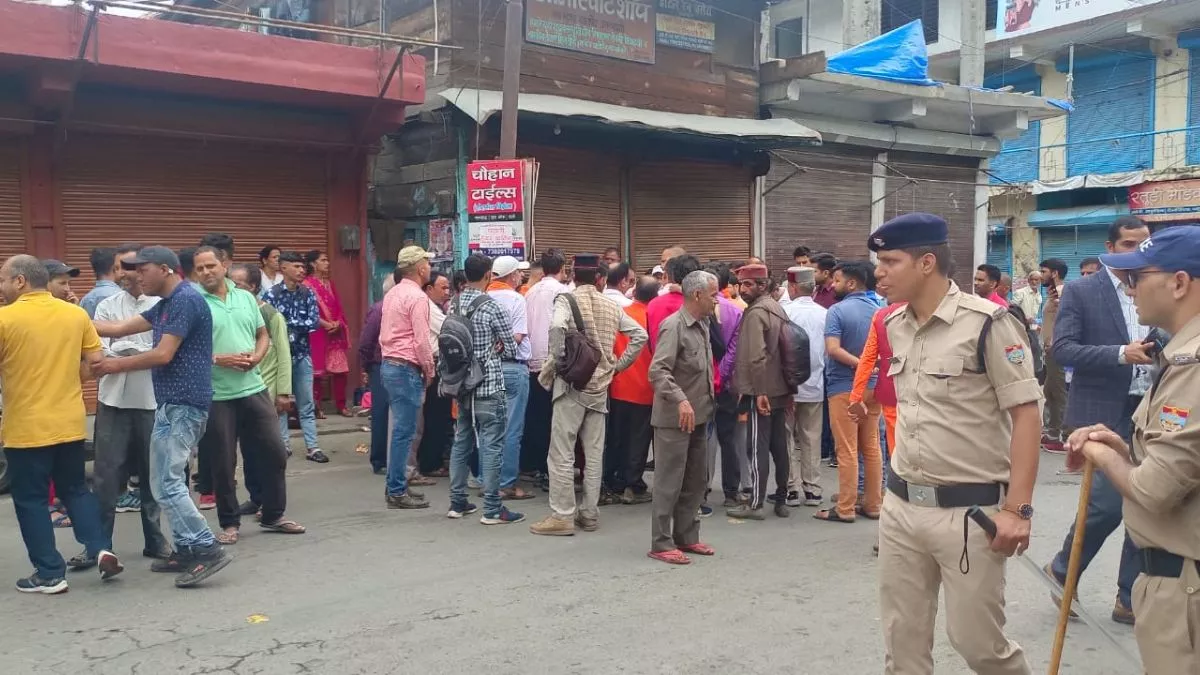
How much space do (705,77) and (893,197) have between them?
14.5 feet

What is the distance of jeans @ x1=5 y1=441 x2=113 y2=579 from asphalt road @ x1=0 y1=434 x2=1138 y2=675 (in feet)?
0.78

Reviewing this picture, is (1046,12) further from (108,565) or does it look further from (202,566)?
(108,565)

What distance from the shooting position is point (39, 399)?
17.8ft

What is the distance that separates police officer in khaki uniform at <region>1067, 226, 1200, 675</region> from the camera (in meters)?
2.69

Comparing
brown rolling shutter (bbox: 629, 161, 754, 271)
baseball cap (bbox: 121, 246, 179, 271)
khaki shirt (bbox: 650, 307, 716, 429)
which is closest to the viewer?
baseball cap (bbox: 121, 246, 179, 271)

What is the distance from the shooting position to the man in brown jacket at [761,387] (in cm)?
728

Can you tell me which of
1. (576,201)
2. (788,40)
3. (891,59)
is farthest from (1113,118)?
(576,201)

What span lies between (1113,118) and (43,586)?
2406cm

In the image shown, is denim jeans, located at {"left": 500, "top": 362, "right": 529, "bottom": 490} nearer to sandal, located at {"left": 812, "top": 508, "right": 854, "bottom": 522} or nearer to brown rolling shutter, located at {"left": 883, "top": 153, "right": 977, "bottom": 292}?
sandal, located at {"left": 812, "top": 508, "right": 854, "bottom": 522}

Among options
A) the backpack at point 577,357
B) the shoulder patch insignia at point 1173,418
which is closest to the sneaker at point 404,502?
the backpack at point 577,357

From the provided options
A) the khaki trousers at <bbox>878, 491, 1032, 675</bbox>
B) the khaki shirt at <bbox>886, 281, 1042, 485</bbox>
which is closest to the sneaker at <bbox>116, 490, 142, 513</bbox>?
the khaki trousers at <bbox>878, 491, 1032, 675</bbox>

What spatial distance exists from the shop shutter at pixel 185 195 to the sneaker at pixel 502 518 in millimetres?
5344

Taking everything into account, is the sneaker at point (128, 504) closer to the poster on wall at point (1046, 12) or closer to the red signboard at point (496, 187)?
the red signboard at point (496, 187)

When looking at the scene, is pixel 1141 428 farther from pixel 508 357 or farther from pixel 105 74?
pixel 105 74
